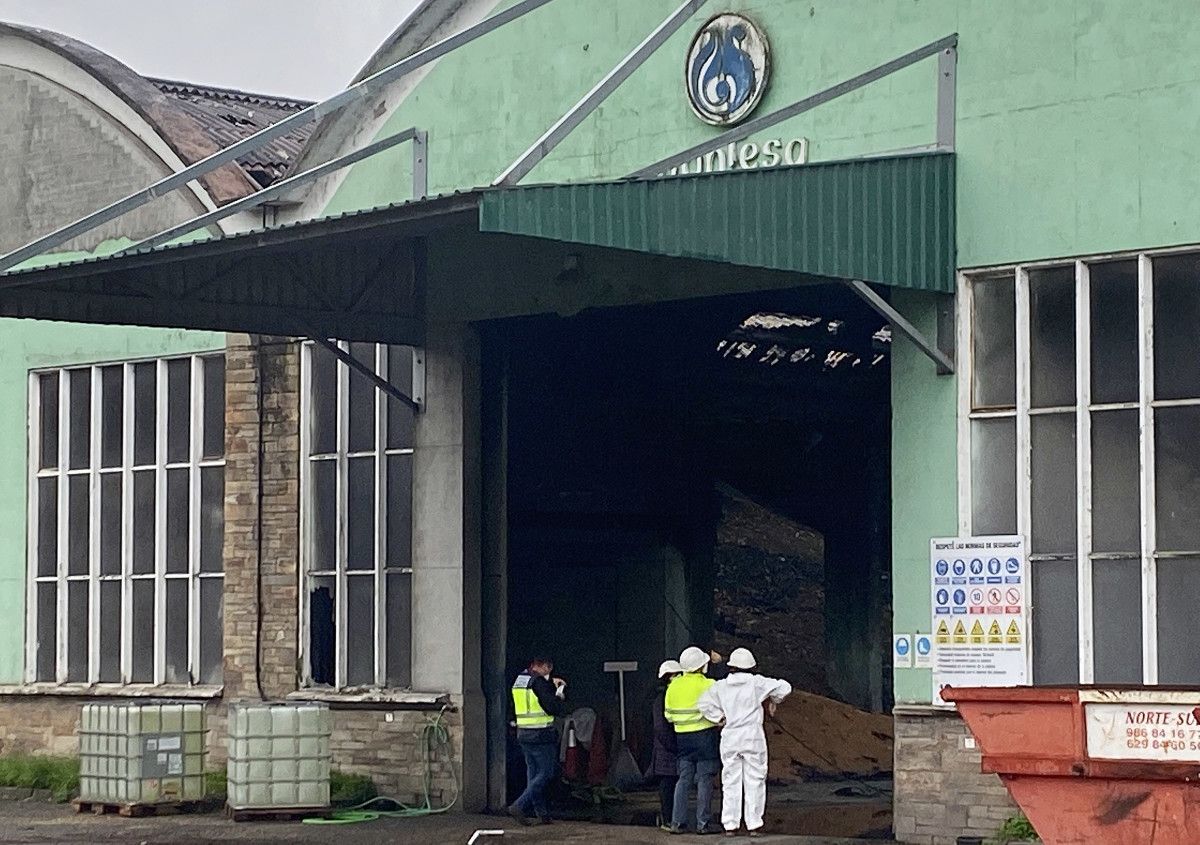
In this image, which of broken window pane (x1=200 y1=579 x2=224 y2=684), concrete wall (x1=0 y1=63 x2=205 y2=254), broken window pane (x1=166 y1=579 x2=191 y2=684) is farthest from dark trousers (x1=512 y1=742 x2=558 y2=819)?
concrete wall (x1=0 y1=63 x2=205 y2=254)

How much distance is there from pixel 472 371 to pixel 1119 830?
9.95 m

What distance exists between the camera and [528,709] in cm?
2155

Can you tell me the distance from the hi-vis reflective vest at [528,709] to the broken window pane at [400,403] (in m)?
3.18

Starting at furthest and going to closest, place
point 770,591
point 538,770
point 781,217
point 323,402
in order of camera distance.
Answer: point 770,591, point 323,402, point 538,770, point 781,217

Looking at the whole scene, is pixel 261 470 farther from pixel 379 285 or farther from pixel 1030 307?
pixel 1030 307

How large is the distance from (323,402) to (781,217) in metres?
8.38

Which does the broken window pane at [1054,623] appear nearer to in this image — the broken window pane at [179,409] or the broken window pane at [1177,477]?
the broken window pane at [1177,477]

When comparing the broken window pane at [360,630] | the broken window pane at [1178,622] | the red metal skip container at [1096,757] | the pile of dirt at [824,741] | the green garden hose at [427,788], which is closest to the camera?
the red metal skip container at [1096,757]

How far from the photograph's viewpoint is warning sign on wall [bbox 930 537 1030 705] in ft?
59.4

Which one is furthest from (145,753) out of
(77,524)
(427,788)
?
(77,524)

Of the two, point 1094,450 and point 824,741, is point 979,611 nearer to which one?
point 1094,450

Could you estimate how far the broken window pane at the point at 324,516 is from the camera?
24203 mm

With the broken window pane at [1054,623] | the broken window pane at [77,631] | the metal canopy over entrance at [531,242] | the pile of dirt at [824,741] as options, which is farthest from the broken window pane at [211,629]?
the broken window pane at [1054,623]

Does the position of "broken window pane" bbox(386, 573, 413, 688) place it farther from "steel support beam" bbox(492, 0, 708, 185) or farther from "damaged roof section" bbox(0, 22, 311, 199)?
"steel support beam" bbox(492, 0, 708, 185)
